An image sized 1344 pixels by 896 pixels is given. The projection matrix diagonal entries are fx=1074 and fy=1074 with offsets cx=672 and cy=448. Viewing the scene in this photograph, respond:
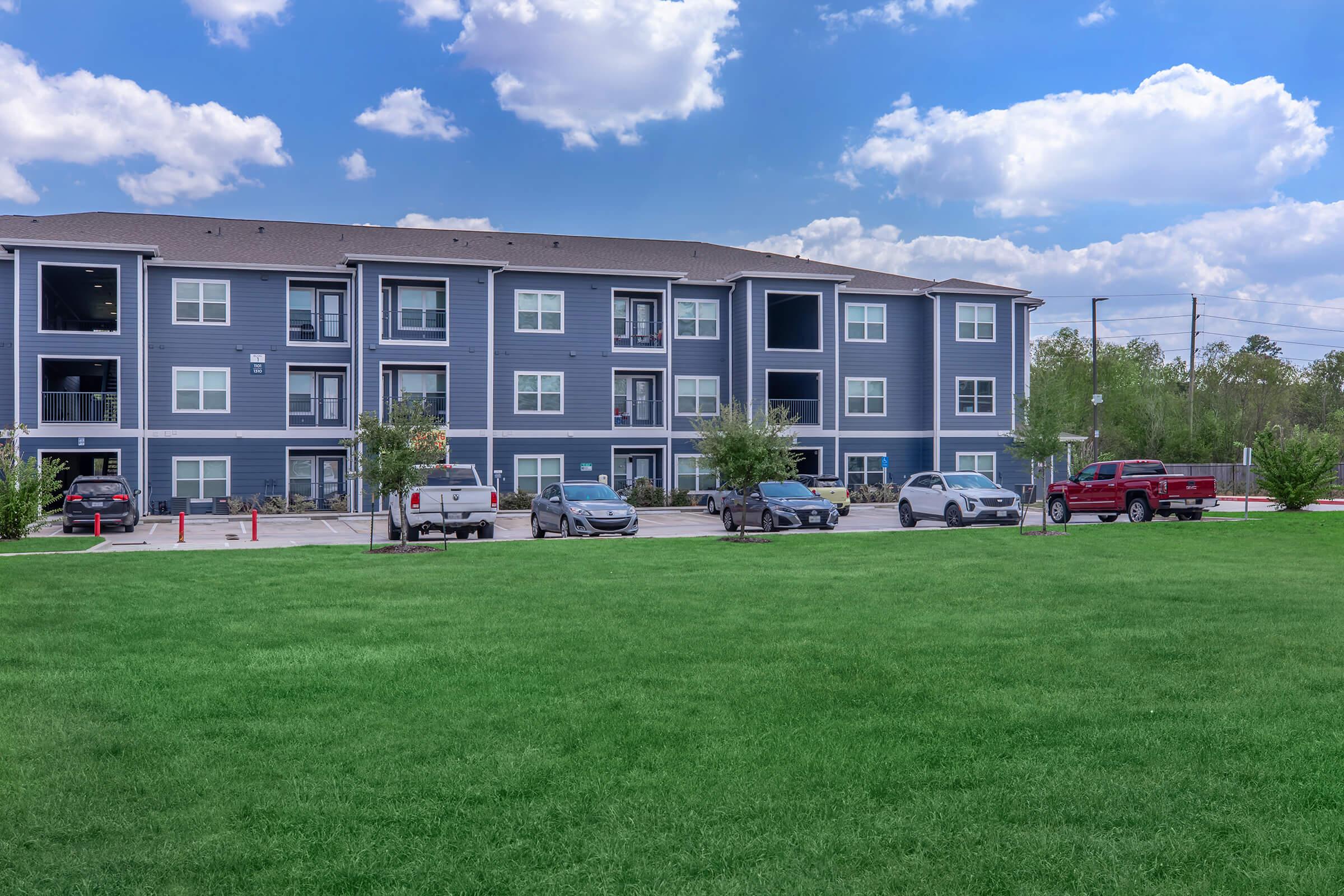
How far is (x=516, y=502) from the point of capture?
40.8 metres

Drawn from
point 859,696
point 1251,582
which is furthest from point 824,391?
point 859,696

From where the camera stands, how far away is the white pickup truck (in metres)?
25.2

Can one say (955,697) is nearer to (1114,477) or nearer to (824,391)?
(1114,477)

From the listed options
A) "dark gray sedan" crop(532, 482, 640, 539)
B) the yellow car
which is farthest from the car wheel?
"dark gray sedan" crop(532, 482, 640, 539)

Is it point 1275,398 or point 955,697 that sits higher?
point 1275,398

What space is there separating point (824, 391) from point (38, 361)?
29.7 meters

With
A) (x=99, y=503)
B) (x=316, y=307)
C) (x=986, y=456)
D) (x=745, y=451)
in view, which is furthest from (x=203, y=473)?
(x=986, y=456)

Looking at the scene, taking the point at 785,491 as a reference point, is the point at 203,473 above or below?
above

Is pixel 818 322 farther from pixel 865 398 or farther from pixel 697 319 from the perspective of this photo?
pixel 697 319

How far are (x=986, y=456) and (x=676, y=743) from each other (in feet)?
144

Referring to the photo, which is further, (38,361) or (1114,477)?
(38,361)

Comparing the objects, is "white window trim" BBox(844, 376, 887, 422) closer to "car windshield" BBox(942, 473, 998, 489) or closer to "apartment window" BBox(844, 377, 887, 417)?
"apartment window" BBox(844, 377, 887, 417)

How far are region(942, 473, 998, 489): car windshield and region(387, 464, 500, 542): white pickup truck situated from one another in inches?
528

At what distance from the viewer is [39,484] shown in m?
25.5
